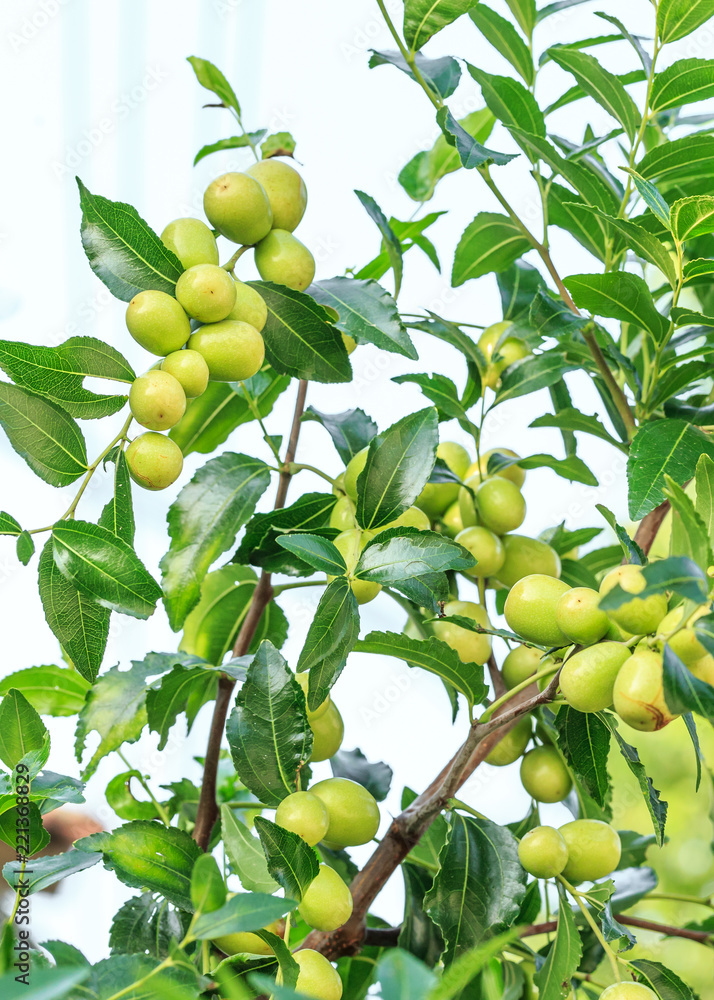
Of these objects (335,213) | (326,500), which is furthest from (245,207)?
(335,213)

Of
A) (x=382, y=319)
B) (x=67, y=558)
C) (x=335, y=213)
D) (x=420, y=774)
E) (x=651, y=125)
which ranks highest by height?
(x=335, y=213)

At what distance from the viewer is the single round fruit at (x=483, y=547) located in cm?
56

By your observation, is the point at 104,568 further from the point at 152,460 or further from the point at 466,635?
the point at 466,635

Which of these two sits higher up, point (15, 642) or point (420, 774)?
point (15, 642)

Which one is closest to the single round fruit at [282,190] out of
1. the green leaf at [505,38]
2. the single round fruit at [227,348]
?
the single round fruit at [227,348]

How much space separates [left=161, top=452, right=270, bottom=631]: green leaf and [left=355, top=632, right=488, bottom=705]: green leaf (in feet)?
0.38

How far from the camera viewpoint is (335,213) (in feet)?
5.40

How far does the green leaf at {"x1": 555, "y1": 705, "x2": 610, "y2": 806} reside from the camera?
18.2 inches

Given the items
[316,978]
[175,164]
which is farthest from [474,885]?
[175,164]

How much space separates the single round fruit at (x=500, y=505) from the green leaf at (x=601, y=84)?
0.81 ft

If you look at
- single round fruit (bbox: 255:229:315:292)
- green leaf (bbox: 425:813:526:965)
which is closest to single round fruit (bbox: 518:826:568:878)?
green leaf (bbox: 425:813:526:965)

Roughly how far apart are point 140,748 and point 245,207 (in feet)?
4.13

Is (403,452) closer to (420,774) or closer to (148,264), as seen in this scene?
(148,264)

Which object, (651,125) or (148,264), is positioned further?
(651,125)
